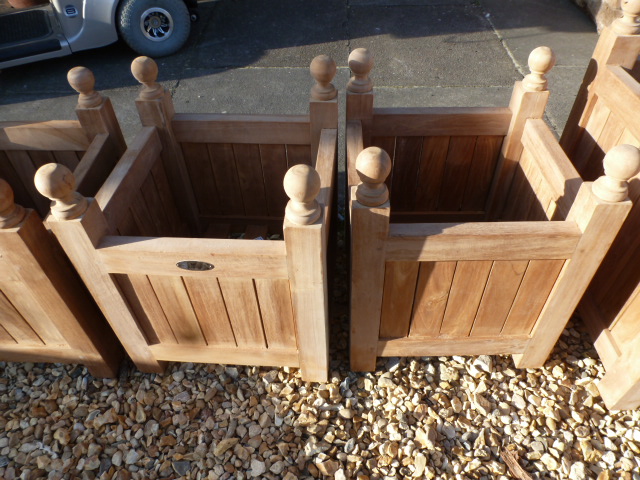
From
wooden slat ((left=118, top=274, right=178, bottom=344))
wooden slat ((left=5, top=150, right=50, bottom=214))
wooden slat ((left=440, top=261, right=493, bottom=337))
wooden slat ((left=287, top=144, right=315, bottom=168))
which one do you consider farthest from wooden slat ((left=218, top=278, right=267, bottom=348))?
wooden slat ((left=5, top=150, right=50, bottom=214))

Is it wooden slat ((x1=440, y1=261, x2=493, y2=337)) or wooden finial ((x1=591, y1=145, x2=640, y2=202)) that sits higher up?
wooden finial ((x1=591, y1=145, x2=640, y2=202))

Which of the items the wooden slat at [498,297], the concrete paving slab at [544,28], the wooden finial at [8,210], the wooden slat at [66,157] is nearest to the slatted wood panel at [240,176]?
the wooden slat at [66,157]

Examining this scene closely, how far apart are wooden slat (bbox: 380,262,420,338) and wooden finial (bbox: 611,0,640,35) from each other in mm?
1528

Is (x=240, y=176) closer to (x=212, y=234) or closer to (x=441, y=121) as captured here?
(x=212, y=234)

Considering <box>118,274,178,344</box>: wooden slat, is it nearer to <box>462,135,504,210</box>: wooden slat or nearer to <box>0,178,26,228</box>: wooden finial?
<box>0,178,26,228</box>: wooden finial

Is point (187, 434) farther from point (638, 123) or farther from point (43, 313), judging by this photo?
point (638, 123)

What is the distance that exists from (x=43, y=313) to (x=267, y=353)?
3.17 feet

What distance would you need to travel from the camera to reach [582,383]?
2.35 metres

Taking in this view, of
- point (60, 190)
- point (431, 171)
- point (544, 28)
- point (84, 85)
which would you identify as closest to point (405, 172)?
point (431, 171)

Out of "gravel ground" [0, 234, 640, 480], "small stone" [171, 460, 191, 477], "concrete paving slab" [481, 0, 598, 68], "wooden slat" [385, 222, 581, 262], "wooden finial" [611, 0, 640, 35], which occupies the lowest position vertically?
"concrete paving slab" [481, 0, 598, 68]

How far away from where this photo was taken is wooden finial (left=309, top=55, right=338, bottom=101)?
209 centimetres

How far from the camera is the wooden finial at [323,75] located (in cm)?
209

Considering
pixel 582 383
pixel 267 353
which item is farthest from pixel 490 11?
pixel 267 353

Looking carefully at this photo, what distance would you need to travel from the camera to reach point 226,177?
2744 millimetres
